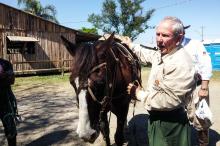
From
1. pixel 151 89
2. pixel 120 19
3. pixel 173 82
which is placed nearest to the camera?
pixel 173 82

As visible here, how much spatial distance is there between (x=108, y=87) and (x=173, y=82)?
1.25 meters

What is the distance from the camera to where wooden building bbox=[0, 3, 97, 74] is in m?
22.2

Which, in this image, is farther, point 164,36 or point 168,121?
point 168,121

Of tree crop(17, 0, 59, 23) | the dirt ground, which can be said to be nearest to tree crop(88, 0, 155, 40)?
tree crop(17, 0, 59, 23)

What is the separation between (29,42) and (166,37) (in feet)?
70.9

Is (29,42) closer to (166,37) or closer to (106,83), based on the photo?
(106,83)

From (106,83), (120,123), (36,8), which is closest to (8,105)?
(120,123)

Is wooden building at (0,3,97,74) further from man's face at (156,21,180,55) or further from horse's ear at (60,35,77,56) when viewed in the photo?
man's face at (156,21,180,55)

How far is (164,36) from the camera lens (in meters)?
2.87

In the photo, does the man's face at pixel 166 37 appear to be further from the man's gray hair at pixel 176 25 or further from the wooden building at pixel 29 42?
the wooden building at pixel 29 42

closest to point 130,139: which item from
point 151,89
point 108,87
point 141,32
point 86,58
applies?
point 108,87

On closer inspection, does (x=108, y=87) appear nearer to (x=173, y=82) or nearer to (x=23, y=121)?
(x=173, y=82)

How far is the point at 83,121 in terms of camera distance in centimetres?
348

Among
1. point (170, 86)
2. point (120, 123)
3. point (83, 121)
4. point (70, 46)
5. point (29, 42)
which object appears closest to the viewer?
point (170, 86)
